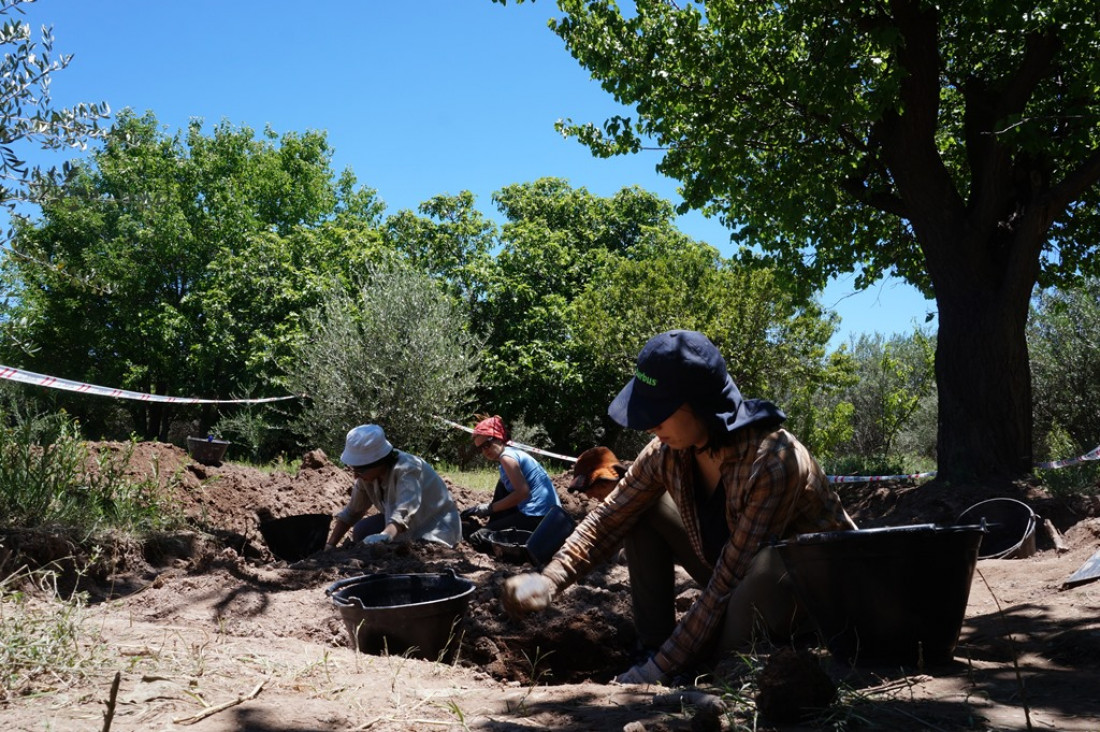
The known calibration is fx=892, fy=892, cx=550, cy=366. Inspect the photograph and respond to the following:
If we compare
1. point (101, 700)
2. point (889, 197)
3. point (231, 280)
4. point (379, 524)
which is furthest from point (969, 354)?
point (231, 280)

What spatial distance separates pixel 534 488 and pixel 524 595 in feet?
13.2

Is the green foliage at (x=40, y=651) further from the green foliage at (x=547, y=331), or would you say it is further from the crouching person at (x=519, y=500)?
the green foliage at (x=547, y=331)

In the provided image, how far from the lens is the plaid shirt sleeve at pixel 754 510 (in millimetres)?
3229

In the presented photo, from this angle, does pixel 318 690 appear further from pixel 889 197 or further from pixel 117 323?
pixel 117 323

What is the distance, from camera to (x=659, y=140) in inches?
434

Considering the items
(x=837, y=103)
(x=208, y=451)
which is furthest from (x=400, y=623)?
(x=208, y=451)

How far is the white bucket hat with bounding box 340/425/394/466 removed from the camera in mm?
6250

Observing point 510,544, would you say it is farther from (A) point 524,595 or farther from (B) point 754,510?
(B) point 754,510

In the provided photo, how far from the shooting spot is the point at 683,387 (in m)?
3.29

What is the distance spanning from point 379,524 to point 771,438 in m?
4.32

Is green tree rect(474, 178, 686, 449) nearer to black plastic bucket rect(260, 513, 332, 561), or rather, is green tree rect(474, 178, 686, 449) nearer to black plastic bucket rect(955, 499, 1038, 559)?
black plastic bucket rect(260, 513, 332, 561)

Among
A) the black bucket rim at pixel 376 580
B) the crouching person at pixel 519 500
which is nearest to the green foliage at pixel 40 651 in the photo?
the black bucket rim at pixel 376 580

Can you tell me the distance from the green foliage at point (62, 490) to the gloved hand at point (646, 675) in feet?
12.2

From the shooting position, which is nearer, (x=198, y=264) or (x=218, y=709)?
(x=218, y=709)
